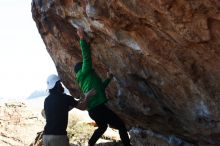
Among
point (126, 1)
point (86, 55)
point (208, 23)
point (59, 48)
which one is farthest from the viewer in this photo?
point (59, 48)

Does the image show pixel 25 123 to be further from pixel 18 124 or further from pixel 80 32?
pixel 80 32

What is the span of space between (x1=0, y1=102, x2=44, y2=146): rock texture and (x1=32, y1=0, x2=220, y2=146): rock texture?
7.96 metres

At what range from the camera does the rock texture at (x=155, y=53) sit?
27.3 ft

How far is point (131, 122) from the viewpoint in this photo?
525 inches

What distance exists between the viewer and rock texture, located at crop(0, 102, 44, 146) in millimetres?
19734

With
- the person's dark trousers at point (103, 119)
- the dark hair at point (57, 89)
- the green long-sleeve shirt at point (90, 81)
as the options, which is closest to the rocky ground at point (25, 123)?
the person's dark trousers at point (103, 119)

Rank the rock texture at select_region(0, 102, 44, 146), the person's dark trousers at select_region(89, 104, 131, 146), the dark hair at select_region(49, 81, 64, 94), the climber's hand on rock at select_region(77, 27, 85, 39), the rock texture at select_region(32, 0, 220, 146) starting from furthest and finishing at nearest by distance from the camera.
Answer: the rock texture at select_region(0, 102, 44, 146)
the climber's hand on rock at select_region(77, 27, 85, 39)
the person's dark trousers at select_region(89, 104, 131, 146)
the dark hair at select_region(49, 81, 64, 94)
the rock texture at select_region(32, 0, 220, 146)

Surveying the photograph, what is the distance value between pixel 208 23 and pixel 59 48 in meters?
5.96

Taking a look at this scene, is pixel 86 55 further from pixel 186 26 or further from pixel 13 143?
pixel 13 143

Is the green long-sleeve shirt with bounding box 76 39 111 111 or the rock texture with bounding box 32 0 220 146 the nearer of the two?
the rock texture with bounding box 32 0 220 146

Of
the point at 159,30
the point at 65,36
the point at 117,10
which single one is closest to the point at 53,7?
the point at 65,36

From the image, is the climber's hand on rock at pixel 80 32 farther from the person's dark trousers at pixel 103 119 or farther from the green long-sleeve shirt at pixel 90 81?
the person's dark trousers at pixel 103 119

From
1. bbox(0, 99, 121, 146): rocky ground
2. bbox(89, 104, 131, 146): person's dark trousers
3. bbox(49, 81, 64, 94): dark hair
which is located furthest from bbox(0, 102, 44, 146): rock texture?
bbox(49, 81, 64, 94): dark hair

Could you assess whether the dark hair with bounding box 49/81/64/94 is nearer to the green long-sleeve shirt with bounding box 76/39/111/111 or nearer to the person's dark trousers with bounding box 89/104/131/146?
the green long-sleeve shirt with bounding box 76/39/111/111
